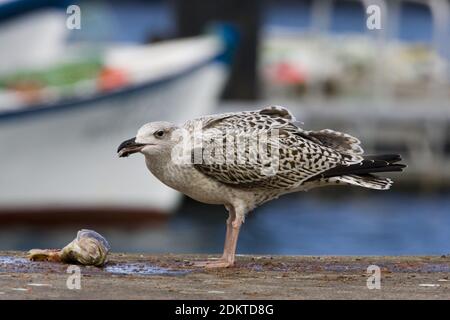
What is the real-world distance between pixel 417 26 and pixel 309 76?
59.5m

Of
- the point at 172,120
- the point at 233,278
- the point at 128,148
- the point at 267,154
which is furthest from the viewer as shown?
the point at 172,120

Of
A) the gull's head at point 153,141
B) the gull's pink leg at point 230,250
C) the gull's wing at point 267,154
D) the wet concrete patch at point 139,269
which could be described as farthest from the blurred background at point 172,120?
the gull's head at point 153,141

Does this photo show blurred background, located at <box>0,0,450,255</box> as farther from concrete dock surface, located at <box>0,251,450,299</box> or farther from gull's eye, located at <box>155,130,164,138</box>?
gull's eye, located at <box>155,130,164,138</box>

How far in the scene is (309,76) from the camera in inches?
1587

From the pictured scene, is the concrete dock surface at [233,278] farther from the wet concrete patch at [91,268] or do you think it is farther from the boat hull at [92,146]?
the boat hull at [92,146]

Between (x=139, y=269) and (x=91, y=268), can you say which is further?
(x=139, y=269)

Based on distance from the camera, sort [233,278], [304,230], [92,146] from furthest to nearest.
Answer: [304,230] < [92,146] < [233,278]

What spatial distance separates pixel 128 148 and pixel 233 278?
1128 millimetres

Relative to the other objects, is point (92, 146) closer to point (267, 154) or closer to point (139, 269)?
point (267, 154)

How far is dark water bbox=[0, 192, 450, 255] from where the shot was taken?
95.9 feet

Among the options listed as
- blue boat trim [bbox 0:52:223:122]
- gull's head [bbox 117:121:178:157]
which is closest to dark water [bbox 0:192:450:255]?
blue boat trim [bbox 0:52:223:122]

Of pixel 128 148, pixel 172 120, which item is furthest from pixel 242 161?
pixel 172 120

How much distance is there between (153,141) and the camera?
9.49 m

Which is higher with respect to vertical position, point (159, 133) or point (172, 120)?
point (159, 133)
